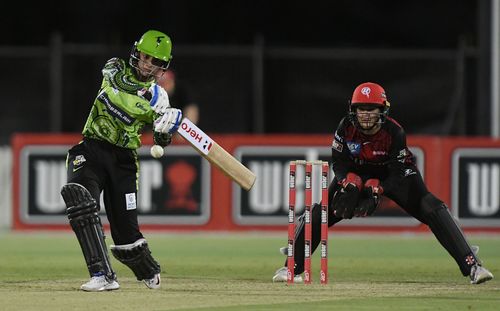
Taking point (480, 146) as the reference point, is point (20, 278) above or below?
below

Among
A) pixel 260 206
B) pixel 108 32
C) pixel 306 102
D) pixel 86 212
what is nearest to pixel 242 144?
pixel 260 206

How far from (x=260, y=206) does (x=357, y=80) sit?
2.64m

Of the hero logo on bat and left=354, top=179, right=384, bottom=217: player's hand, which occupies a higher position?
the hero logo on bat

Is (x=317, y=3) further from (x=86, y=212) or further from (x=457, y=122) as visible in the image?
(x=86, y=212)

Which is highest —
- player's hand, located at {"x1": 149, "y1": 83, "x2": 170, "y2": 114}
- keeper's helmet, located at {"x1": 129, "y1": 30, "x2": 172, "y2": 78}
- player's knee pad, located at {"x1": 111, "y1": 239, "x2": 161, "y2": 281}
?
keeper's helmet, located at {"x1": 129, "y1": 30, "x2": 172, "y2": 78}

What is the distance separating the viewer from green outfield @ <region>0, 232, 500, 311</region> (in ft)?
32.1

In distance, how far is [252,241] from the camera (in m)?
16.4

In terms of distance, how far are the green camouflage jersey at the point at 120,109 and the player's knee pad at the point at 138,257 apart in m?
0.75

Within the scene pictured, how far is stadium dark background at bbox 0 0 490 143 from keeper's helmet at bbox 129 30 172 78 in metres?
8.09

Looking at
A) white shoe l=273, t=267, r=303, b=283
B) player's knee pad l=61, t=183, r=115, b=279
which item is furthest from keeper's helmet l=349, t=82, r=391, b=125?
player's knee pad l=61, t=183, r=115, b=279

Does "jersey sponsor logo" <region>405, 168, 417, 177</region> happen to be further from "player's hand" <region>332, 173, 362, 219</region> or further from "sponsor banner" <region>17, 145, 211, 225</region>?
"sponsor banner" <region>17, 145, 211, 225</region>

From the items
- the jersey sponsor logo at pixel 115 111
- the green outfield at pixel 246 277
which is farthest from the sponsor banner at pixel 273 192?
the jersey sponsor logo at pixel 115 111

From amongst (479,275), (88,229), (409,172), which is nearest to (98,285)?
(88,229)

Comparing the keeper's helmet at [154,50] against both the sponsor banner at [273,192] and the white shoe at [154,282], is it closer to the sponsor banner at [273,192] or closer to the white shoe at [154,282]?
the white shoe at [154,282]
